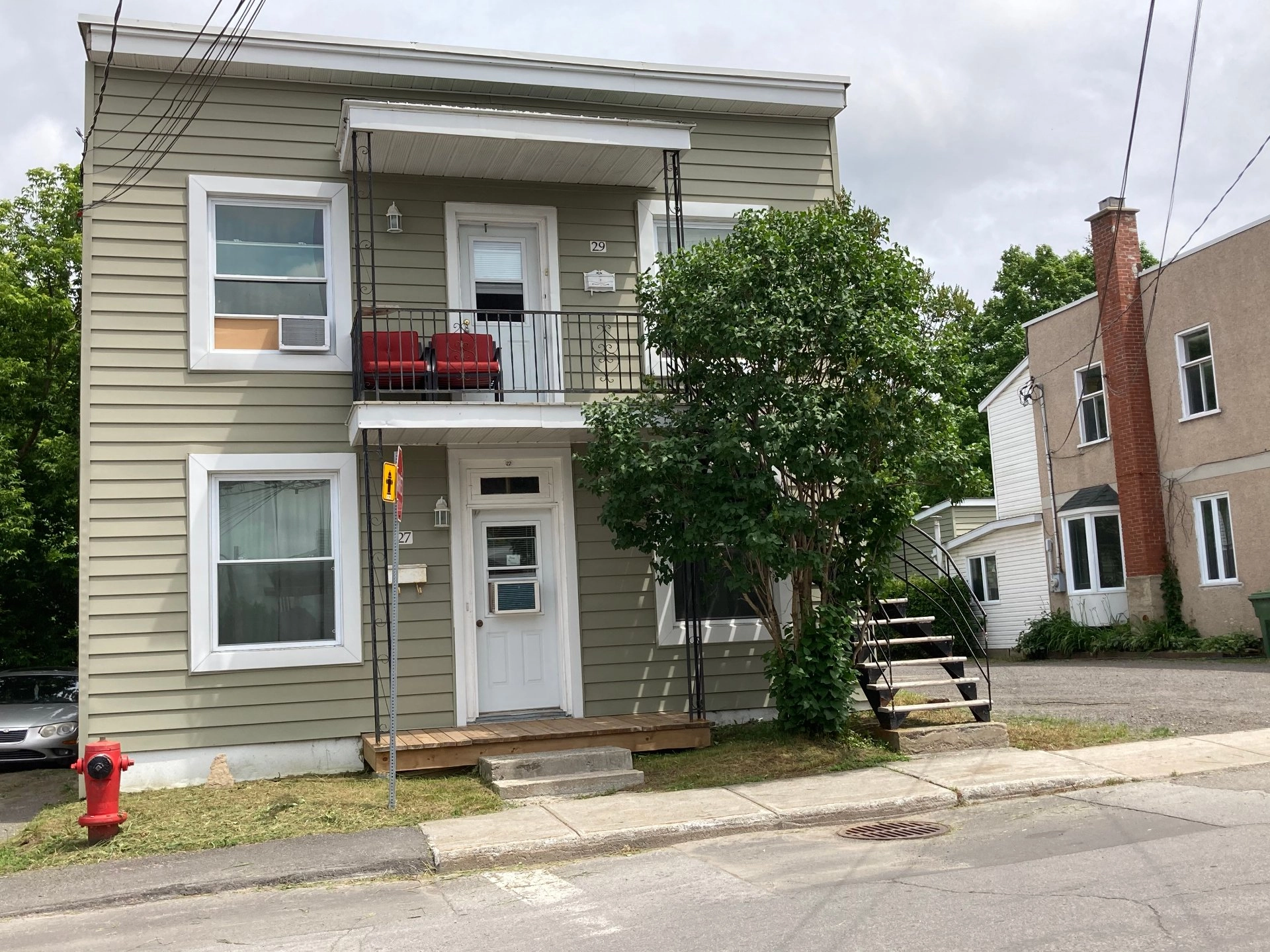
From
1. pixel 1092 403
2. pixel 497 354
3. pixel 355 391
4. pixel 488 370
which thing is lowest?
pixel 355 391

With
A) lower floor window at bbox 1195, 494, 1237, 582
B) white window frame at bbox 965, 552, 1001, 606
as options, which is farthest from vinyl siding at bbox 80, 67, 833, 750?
white window frame at bbox 965, 552, 1001, 606

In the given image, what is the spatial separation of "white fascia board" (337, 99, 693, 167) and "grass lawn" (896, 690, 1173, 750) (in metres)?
5.93

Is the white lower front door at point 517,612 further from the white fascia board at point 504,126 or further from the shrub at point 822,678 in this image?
the white fascia board at point 504,126

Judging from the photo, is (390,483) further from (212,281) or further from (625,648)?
(625,648)

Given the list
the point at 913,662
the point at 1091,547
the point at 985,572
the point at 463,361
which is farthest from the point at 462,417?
the point at 985,572

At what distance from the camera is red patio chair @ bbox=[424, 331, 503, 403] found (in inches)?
424

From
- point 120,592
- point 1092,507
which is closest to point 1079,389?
point 1092,507

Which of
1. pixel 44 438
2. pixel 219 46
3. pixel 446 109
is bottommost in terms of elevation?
pixel 44 438

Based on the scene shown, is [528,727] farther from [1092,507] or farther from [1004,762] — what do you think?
[1092,507]

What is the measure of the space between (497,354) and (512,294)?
0.92 metres

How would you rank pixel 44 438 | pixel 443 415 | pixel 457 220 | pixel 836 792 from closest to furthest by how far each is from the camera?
pixel 836 792, pixel 443 415, pixel 457 220, pixel 44 438

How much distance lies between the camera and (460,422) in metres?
10.4

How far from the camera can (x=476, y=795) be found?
9.16 metres

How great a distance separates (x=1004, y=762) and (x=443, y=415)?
5577mm
